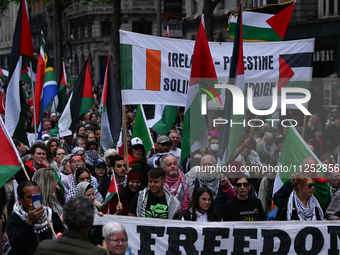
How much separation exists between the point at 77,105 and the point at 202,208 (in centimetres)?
647

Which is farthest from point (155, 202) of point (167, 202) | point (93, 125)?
point (93, 125)

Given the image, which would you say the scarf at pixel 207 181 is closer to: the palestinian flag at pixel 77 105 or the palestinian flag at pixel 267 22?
the palestinian flag at pixel 267 22

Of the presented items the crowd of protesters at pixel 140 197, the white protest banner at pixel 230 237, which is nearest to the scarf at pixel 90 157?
the crowd of protesters at pixel 140 197

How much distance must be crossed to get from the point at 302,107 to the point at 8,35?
274ft

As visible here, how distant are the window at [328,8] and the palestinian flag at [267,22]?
13.9m

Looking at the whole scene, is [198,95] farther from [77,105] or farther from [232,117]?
[77,105]

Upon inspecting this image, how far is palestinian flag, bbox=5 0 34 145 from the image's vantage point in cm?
802

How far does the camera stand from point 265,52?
8695mm

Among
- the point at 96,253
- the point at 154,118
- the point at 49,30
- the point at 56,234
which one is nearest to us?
the point at 96,253

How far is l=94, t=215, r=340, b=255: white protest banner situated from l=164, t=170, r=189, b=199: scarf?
809 millimetres

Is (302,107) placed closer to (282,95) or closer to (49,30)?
(282,95)

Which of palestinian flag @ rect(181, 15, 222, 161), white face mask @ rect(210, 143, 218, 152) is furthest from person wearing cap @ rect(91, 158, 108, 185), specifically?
white face mask @ rect(210, 143, 218, 152)

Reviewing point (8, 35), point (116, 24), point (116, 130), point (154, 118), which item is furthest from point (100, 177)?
point (8, 35)

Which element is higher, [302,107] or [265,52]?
[265,52]
